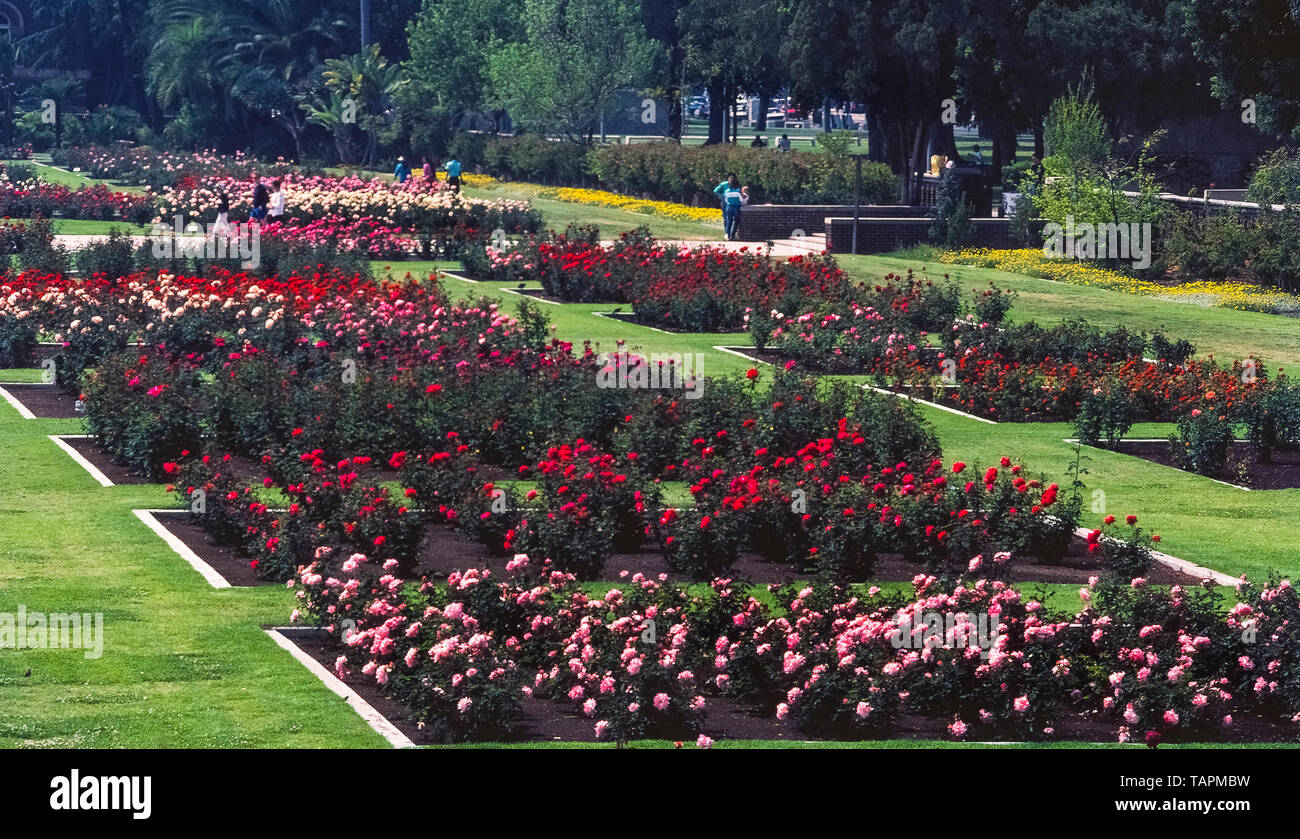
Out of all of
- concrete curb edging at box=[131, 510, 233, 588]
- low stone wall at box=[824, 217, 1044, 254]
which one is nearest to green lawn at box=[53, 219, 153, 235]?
low stone wall at box=[824, 217, 1044, 254]

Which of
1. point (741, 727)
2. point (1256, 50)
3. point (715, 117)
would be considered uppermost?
point (715, 117)

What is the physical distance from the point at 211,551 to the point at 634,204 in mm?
41567

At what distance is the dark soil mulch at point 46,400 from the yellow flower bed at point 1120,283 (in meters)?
19.7

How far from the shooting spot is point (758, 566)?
1291cm

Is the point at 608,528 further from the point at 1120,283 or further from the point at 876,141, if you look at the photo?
the point at 876,141

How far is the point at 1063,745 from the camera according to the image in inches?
356

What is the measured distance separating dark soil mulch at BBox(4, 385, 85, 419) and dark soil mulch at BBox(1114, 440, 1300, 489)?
35.1 ft

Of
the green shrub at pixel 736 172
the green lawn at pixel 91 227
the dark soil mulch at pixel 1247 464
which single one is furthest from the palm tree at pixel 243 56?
the dark soil mulch at pixel 1247 464

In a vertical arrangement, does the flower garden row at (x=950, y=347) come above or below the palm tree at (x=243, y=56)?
below

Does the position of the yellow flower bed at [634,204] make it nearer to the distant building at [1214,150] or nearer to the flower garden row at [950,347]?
the distant building at [1214,150]

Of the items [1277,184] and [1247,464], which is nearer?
[1247,464]

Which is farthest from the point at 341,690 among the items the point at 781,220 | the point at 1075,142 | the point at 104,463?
the point at 781,220

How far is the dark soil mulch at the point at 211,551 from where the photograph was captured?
1238 cm

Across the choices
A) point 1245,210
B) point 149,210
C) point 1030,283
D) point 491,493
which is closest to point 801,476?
point 491,493
